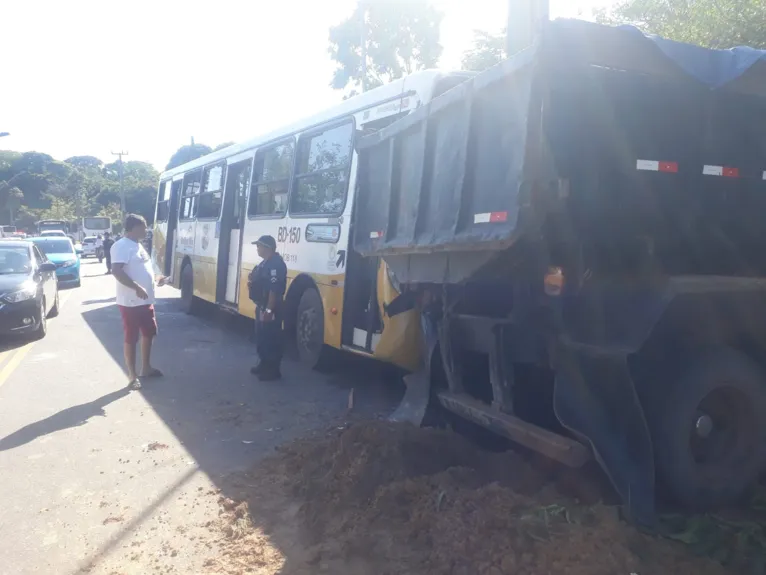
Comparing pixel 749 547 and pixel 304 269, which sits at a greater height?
pixel 304 269

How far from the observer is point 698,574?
3.34 m

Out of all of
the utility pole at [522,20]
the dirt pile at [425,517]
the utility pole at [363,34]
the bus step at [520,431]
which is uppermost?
the utility pole at [363,34]

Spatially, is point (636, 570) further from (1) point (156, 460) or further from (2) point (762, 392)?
(1) point (156, 460)

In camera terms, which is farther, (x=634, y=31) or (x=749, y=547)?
(x=634, y=31)

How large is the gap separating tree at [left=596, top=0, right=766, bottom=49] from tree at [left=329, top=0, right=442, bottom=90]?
64.5ft

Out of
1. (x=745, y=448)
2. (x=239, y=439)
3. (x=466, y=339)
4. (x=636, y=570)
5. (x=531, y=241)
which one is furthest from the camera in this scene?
(x=239, y=439)

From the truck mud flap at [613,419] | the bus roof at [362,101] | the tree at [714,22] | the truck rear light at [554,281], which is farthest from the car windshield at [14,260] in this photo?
the tree at [714,22]

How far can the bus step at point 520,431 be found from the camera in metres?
3.94

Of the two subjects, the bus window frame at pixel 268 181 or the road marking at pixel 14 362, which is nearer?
the road marking at pixel 14 362

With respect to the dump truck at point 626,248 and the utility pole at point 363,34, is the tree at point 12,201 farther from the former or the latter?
the dump truck at point 626,248

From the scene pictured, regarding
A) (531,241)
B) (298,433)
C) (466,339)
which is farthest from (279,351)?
(531,241)

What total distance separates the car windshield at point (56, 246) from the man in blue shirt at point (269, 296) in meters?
16.5

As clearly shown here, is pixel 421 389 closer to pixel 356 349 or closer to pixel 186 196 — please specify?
pixel 356 349

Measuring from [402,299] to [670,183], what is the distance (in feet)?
7.43
